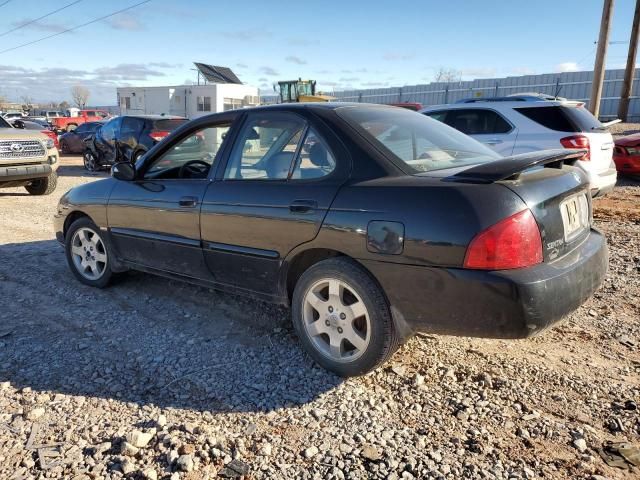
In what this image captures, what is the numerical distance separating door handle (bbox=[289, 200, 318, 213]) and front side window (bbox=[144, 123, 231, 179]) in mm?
1198

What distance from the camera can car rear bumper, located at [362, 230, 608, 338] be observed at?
8.25 feet

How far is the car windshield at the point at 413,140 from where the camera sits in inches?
123

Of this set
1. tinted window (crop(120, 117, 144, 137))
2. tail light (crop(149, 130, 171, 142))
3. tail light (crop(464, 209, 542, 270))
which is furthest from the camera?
tinted window (crop(120, 117, 144, 137))

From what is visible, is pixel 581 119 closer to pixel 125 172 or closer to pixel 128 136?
pixel 125 172

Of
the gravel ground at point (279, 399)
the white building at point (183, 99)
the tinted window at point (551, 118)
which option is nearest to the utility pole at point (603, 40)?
the tinted window at point (551, 118)

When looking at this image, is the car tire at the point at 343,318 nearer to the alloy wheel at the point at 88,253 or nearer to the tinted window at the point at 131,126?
the alloy wheel at the point at 88,253

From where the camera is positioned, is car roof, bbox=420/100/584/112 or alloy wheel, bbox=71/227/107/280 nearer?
alloy wheel, bbox=71/227/107/280

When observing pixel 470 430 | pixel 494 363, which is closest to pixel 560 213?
pixel 494 363

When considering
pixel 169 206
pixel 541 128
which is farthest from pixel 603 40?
pixel 169 206

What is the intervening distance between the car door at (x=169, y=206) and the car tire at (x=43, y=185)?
7127 mm

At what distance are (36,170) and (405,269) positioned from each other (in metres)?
9.48

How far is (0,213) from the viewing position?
8.64 metres

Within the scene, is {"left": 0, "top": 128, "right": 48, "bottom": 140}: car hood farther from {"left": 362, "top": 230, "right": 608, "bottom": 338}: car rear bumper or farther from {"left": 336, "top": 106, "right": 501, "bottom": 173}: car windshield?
{"left": 362, "top": 230, "right": 608, "bottom": 338}: car rear bumper

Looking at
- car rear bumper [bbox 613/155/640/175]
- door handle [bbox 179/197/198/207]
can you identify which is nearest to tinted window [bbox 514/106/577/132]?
car rear bumper [bbox 613/155/640/175]
